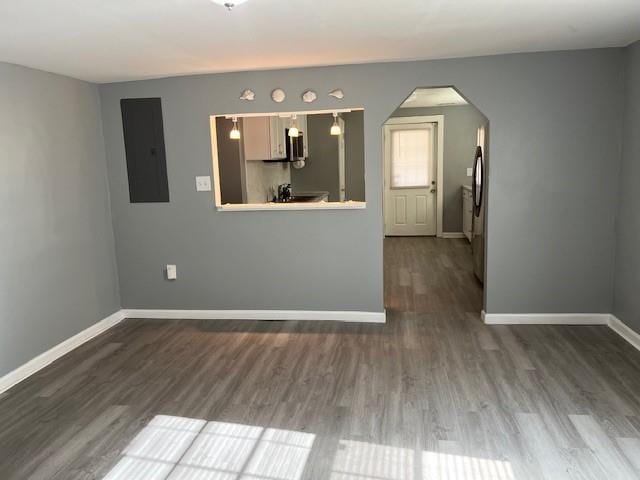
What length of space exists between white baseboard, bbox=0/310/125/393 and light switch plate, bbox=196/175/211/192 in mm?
1460

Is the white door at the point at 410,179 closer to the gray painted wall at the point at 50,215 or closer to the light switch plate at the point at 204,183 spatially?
the light switch plate at the point at 204,183

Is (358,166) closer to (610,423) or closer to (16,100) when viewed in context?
(16,100)

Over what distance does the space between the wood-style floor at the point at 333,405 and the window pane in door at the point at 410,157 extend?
4.52 meters

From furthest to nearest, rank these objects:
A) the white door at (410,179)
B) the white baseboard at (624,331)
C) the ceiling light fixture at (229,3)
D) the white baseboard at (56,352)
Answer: the white door at (410,179) < the white baseboard at (624,331) < the white baseboard at (56,352) < the ceiling light fixture at (229,3)

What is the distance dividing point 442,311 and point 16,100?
153 inches

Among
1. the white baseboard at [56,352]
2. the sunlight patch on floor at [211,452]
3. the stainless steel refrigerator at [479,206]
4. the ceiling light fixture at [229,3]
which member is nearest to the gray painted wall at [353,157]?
the stainless steel refrigerator at [479,206]

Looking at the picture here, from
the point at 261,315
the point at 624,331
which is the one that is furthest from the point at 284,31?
the point at 624,331

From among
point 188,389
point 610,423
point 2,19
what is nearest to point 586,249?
point 610,423

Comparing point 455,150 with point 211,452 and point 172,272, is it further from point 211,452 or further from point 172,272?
point 211,452

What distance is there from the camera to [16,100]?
342 centimetres

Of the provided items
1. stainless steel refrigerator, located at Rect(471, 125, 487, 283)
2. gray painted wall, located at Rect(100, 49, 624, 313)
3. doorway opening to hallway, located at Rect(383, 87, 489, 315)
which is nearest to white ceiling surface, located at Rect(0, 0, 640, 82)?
gray painted wall, located at Rect(100, 49, 624, 313)

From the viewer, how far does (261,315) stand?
4477 millimetres

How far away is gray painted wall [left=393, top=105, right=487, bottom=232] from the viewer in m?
8.13

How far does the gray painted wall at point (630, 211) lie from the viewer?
3582 mm
